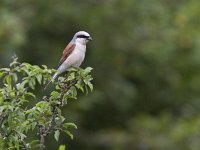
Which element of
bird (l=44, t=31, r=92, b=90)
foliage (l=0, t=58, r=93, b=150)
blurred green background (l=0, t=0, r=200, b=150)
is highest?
blurred green background (l=0, t=0, r=200, b=150)

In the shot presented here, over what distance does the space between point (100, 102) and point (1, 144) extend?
8.59m

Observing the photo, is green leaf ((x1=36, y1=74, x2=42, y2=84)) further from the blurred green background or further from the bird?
the blurred green background

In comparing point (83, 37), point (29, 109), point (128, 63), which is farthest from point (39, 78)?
point (128, 63)

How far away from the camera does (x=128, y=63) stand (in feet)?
43.8

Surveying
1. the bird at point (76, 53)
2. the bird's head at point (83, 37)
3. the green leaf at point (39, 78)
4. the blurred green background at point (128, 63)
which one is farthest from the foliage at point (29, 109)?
the blurred green background at point (128, 63)

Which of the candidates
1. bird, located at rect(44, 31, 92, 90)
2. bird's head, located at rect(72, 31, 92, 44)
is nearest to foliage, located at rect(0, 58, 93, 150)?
bird, located at rect(44, 31, 92, 90)

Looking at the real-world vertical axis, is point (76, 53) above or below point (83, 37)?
below

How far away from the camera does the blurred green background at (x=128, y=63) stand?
12.2 meters

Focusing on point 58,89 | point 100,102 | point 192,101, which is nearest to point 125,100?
point 100,102

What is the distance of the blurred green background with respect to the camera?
12.2m

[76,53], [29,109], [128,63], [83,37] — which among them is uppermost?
[128,63]

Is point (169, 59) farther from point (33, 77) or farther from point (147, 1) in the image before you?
point (33, 77)

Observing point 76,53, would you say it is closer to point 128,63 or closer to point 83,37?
point 83,37

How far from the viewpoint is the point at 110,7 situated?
13.1 meters
